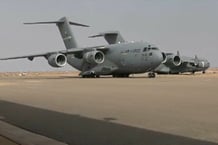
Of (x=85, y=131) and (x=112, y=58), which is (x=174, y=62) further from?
(x=85, y=131)

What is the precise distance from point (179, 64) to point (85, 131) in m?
55.7

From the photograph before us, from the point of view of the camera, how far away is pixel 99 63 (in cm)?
4816

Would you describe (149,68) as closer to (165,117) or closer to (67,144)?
(165,117)

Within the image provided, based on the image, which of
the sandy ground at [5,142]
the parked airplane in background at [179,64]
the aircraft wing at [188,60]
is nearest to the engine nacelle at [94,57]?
the parked airplane in background at [179,64]

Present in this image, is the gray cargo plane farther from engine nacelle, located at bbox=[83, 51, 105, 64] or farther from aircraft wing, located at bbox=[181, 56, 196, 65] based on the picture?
aircraft wing, located at bbox=[181, 56, 196, 65]

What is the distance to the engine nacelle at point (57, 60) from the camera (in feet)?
153

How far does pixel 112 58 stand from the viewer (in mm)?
47781

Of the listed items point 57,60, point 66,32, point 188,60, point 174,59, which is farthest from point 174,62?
point 57,60

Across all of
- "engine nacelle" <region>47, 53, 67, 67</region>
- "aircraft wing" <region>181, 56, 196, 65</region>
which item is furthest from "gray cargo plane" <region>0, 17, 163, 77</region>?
"aircraft wing" <region>181, 56, 196, 65</region>

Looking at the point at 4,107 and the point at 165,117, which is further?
the point at 4,107

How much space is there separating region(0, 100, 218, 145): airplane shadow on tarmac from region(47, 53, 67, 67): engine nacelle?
3411 centimetres

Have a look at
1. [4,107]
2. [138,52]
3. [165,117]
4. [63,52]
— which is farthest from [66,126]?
[63,52]

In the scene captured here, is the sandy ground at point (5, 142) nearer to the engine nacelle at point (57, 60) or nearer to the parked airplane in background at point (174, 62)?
the engine nacelle at point (57, 60)

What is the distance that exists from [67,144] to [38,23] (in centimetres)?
4740
